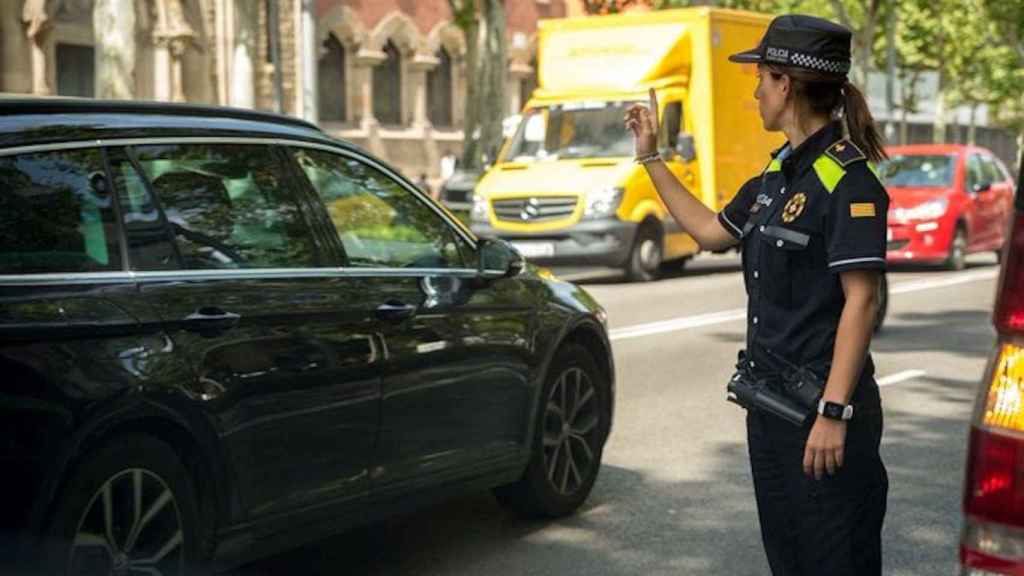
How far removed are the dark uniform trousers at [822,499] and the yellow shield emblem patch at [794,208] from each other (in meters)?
0.44

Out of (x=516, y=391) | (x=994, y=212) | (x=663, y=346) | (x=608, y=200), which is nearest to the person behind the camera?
(x=516, y=391)

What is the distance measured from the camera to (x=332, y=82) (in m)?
41.4

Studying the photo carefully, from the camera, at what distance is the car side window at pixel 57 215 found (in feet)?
14.8

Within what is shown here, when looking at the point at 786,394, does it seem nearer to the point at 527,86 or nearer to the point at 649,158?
the point at 649,158

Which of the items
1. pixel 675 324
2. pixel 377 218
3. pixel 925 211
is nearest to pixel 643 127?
pixel 377 218

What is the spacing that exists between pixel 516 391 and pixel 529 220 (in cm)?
1364

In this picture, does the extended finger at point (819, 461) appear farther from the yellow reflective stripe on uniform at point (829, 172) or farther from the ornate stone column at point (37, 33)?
the ornate stone column at point (37, 33)

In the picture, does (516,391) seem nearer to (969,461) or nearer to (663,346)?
(969,461)

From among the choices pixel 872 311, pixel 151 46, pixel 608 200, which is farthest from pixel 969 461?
pixel 151 46

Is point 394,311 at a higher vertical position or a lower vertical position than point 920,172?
lower

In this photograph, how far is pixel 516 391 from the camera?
21.3 feet

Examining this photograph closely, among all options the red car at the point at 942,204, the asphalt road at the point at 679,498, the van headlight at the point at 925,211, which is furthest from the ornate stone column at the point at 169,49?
the asphalt road at the point at 679,498

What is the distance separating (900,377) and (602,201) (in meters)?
8.39

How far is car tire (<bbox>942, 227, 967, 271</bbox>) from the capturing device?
22391mm
